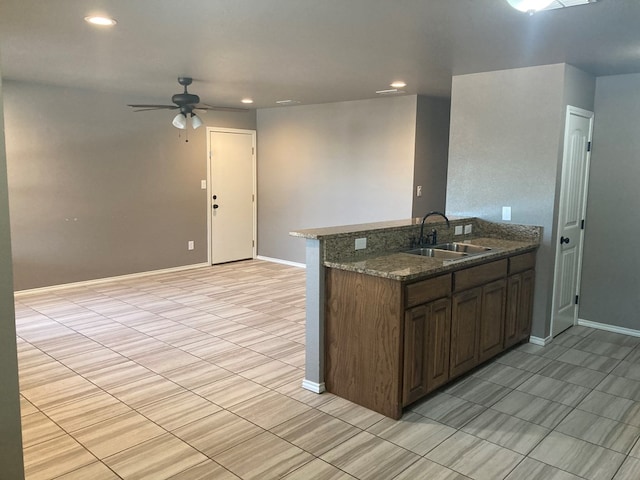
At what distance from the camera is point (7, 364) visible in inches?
62.8

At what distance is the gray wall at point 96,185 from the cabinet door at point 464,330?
475cm

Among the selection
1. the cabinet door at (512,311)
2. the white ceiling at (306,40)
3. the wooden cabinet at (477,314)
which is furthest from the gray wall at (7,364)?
the cabinet door at (512,311)

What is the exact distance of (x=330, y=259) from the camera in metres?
3.28

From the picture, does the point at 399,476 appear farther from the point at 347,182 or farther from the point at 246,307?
the point at 347,182

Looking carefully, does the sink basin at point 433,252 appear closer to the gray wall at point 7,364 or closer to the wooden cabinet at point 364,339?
the wooden cabinet at point 364,339

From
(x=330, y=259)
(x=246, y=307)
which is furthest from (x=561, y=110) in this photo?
(x=246, y=307)

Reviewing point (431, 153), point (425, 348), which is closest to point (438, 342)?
point (425, 348)

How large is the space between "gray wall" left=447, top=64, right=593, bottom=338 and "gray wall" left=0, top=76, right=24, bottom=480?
390 cm

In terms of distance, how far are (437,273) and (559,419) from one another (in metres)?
1.13

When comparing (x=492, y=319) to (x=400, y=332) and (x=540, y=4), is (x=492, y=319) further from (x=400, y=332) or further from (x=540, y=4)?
(x=540, y=4)

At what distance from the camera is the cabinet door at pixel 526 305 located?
4156 mm

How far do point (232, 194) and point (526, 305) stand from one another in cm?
487

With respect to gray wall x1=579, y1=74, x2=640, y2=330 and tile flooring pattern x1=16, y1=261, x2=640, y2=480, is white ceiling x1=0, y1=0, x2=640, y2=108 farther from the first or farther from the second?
tile flooring pattern x1=16, y1=261, x2=640, y2=480

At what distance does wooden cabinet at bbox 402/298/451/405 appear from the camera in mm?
3023
